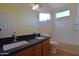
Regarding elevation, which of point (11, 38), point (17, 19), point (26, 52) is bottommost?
point (26, 52)

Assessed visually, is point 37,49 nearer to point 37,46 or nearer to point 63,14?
point 37,46

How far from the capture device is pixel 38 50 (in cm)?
145

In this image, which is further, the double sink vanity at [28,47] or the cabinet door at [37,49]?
the cabinet door at [37,49]

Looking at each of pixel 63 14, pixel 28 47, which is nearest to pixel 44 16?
pixel 63 14

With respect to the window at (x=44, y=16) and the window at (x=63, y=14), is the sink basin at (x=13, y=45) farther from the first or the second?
the window at (x=63, y=14)

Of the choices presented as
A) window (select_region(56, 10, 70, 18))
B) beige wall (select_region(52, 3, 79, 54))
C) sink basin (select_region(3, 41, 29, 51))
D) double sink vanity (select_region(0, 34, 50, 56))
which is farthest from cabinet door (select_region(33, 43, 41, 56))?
window (select_region(56, 10, 70, 18))

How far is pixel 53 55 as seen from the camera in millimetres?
1465

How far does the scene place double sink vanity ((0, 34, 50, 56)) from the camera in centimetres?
127

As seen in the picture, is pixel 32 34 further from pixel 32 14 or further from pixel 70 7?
pixel 70 7

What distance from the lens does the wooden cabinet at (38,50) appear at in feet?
4.50

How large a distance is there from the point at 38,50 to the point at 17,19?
0.51m

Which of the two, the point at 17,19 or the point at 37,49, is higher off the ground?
the point at 17,19

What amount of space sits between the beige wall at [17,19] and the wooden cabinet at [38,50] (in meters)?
0.21

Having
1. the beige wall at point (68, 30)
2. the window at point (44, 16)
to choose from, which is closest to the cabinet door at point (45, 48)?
the beige wall at point (68, 30)
